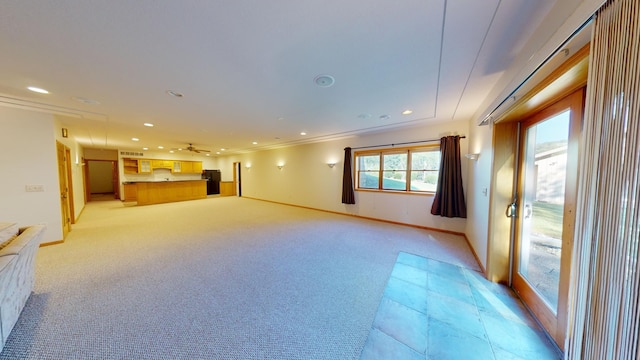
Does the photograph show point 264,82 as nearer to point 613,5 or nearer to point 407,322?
point 613,5

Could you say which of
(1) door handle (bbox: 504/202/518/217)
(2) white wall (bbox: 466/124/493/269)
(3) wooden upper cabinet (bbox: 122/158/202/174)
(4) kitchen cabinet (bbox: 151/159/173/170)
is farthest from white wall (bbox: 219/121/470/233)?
(4) kitchen cabinet (bbox: 151/159/173/170)

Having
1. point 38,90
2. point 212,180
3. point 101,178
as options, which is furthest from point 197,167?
point 38,90

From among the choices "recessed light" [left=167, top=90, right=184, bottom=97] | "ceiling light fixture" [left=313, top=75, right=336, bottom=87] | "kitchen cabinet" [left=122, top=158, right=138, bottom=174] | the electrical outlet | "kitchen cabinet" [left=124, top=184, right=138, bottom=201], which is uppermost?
"ceiling light fixture" [left=313, top=75, right=336, bottom=87]

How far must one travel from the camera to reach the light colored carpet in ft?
4.83

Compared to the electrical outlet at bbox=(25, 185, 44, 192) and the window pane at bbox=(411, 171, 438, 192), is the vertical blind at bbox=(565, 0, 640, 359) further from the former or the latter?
the electrical outlet at bbox=(25, 185, 44, 192)

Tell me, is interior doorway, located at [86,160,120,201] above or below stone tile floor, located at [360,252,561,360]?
above

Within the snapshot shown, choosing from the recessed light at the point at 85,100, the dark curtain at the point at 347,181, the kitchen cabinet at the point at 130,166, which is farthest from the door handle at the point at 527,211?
the kitchen cabinet at the point at 130,166

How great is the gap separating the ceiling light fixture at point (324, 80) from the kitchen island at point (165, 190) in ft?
27.9

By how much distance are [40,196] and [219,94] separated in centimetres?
385

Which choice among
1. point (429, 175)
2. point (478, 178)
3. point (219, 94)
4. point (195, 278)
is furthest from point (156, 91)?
point (429, 175)

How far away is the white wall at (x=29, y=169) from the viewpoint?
3.04m

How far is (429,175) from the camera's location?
4445 mm

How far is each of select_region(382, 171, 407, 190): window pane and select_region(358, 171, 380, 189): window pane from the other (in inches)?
9.1

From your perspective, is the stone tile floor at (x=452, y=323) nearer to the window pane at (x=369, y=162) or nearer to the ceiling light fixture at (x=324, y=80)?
the ceiling light fixture at (x=324, y=80)
